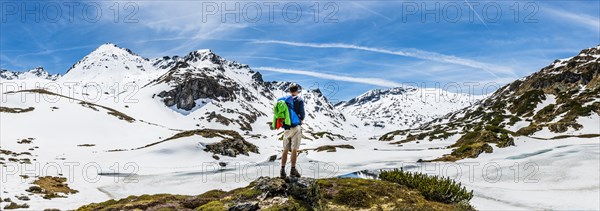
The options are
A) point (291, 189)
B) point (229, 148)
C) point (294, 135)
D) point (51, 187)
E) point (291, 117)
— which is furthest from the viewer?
point (229, 148)

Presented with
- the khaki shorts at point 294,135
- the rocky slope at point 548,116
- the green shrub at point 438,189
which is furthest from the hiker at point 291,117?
the rocky slope at point 548,116

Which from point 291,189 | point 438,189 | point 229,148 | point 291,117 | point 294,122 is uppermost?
point 291,117

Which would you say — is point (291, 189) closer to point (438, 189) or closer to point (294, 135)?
point (294, 135)

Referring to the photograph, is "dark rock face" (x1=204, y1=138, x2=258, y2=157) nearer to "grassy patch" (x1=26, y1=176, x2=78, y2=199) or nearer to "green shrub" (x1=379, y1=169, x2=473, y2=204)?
"grassy patch" (x1=26, y1=176, x2=78, y2=199)

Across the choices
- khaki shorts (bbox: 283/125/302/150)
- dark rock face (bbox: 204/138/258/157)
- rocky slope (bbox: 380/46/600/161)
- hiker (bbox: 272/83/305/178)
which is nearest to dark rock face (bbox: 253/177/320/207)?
hiker (bbox: 272/83/305/178)

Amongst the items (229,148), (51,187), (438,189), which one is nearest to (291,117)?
(438,189)

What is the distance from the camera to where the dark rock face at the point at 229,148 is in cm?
7681

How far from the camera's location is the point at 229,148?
8031 centimetres

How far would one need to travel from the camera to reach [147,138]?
372 feet

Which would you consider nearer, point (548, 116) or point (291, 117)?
point (291, 117)

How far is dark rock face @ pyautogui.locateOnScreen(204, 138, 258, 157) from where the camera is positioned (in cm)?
7681

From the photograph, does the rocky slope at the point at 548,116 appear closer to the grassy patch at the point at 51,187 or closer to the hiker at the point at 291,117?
the hiker at the point at 291,117

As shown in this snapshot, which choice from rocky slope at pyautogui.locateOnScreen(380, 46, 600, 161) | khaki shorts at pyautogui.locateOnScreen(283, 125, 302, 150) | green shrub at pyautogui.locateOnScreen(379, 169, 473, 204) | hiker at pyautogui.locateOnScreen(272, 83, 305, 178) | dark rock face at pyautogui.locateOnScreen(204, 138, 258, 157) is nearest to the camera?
hiker at pyautogui.locateOnScreen(272, 83, 305, 178)

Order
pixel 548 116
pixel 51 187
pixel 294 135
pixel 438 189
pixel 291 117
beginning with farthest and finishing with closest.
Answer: pixel 548 116 → pixel 51 187 → pixel 438 189 → pixel 294 135 → pixel 291 117
